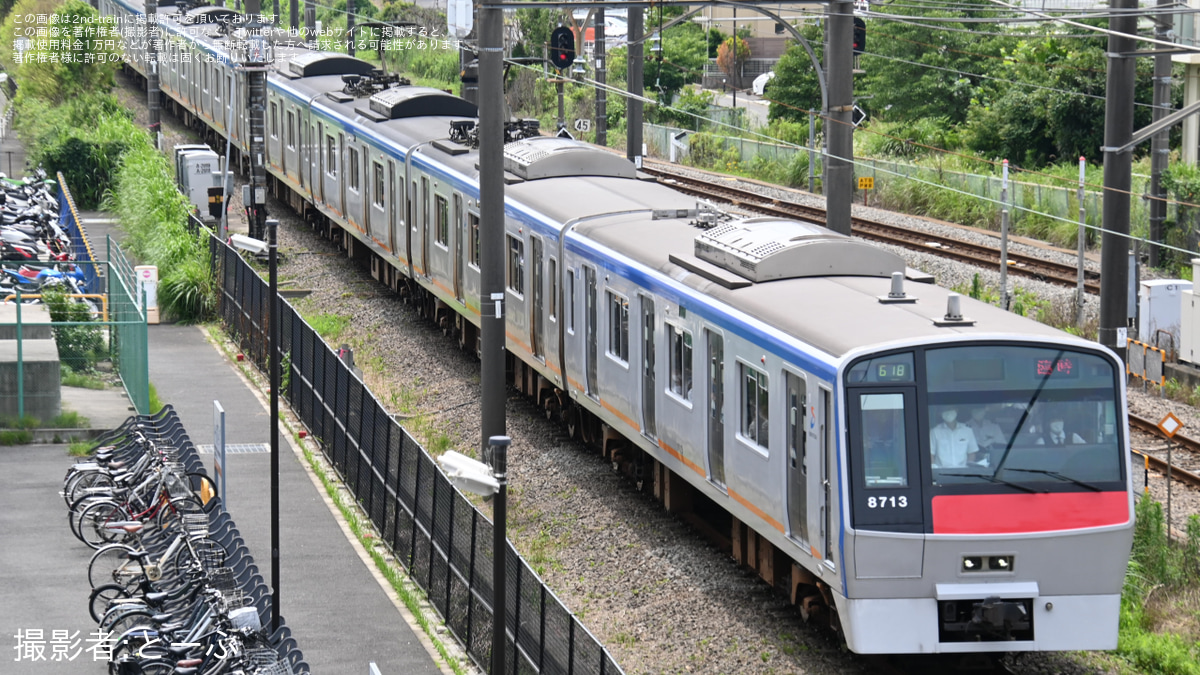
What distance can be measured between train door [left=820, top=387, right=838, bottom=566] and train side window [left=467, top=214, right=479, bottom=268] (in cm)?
1013

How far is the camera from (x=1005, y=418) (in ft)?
37.8

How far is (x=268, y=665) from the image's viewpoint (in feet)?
38.1

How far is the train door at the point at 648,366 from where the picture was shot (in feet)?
51.8

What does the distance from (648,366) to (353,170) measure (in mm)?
14061

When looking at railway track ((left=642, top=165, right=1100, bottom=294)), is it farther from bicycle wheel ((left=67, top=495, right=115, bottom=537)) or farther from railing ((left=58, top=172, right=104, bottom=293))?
bicycle wheel ((left=67, top=495, right=115, bottom=537))

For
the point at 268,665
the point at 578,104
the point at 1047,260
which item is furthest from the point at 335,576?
the point at 578,104

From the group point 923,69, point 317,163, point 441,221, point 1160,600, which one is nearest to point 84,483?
point 441,221

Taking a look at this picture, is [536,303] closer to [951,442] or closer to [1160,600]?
[1160,600]

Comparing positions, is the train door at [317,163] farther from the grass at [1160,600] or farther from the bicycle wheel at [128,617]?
the grass at [1160,600]

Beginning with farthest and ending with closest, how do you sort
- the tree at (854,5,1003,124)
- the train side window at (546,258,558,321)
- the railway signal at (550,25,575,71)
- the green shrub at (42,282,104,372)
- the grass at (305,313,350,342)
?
1. the tree at (854,5,1003,124)
2. the railway signal at (550,25,575,71)
3. the grass at (305,313,350,342)
4. the green shrub at (42,282,104,372)
5. the train side window at (546,258,558,321)

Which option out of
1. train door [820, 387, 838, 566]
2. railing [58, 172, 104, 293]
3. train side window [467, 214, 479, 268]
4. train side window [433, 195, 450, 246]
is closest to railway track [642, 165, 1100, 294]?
train side window [433, 195, 450, 246]

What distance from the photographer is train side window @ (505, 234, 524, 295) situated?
A: 65.5ft

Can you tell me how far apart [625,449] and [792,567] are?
15.3 feet

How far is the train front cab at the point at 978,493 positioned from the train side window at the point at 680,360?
137 inches
